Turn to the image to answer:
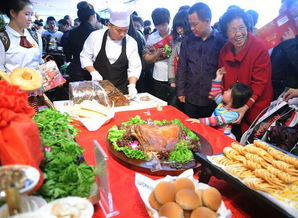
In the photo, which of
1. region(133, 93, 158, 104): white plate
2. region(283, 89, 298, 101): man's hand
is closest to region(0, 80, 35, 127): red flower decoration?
region(133, 93, 158, 104): white plate

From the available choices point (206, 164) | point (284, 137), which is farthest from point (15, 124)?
point (284, 137)

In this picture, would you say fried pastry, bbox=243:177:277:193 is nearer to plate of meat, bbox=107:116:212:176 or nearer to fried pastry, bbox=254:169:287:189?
fried pastry, bbox=254:169:287:189

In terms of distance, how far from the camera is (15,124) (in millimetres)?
753

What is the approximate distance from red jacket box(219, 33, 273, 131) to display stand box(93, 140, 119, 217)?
74.7 inches

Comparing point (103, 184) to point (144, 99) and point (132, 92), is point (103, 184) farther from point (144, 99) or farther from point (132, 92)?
point (132, 92)

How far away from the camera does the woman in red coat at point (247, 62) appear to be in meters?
2.42

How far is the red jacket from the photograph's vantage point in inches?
96.7

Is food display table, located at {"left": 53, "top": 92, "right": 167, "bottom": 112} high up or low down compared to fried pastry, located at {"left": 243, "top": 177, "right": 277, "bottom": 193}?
down

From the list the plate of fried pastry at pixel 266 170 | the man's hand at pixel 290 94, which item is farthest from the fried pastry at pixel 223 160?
the man's hand at pixel 290 94

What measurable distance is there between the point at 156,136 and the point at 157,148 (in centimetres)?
11

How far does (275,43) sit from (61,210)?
9.15ft

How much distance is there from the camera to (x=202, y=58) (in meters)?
2.89

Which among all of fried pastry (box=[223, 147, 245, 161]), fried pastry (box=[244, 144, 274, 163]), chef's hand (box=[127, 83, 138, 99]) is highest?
fried pastry (box=[244, 144, 274, 163])

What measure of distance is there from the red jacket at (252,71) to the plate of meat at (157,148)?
1082 millimetres
